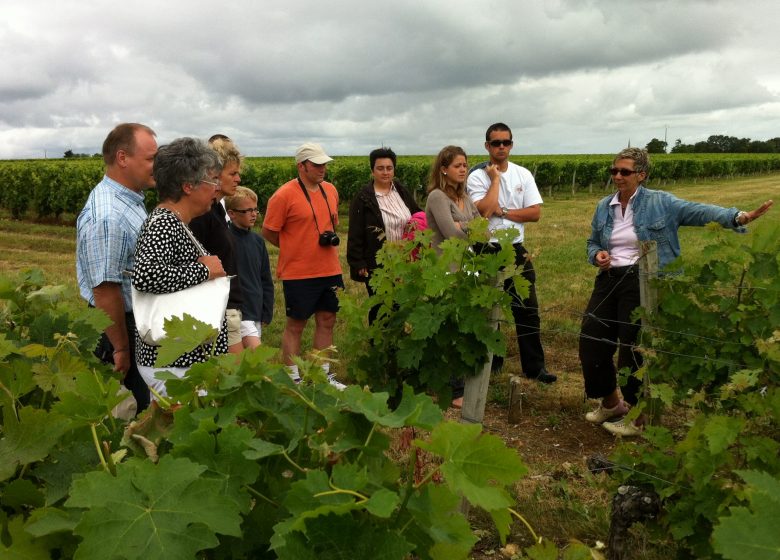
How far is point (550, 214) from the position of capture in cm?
2377

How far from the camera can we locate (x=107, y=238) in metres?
3.11

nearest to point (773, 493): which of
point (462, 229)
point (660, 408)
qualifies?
point (660, 408)

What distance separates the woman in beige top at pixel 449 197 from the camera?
506cm

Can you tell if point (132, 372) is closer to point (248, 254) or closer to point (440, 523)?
point (248, 254)

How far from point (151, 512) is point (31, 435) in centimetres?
38

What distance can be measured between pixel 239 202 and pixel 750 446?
144 inches

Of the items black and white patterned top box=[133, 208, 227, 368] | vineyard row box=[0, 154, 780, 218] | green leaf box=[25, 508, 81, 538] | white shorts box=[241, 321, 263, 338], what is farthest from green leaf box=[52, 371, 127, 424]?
vineyard row box=[0, 154, 780, 218]

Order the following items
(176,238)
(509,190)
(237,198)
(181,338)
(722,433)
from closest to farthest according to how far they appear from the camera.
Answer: (181,338)
(722,433)
(176,238)
(237,198)
(509,190)

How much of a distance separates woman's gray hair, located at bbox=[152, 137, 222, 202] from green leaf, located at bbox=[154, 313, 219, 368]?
176cm

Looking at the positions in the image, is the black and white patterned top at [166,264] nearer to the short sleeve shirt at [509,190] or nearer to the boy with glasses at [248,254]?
the boy with glasses at [248,254]

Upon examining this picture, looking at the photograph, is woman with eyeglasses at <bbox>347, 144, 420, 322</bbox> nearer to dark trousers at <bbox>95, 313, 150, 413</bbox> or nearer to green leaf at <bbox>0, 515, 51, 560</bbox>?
dark trousers at <bbox>95, 313, 150, 413</bbox>

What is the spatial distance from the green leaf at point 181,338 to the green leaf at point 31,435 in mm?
191

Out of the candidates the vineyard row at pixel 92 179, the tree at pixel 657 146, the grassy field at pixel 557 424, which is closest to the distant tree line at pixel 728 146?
the tree at pixel 657 146

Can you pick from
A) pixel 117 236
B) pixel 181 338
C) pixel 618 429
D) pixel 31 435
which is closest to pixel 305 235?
pixel 117 236
